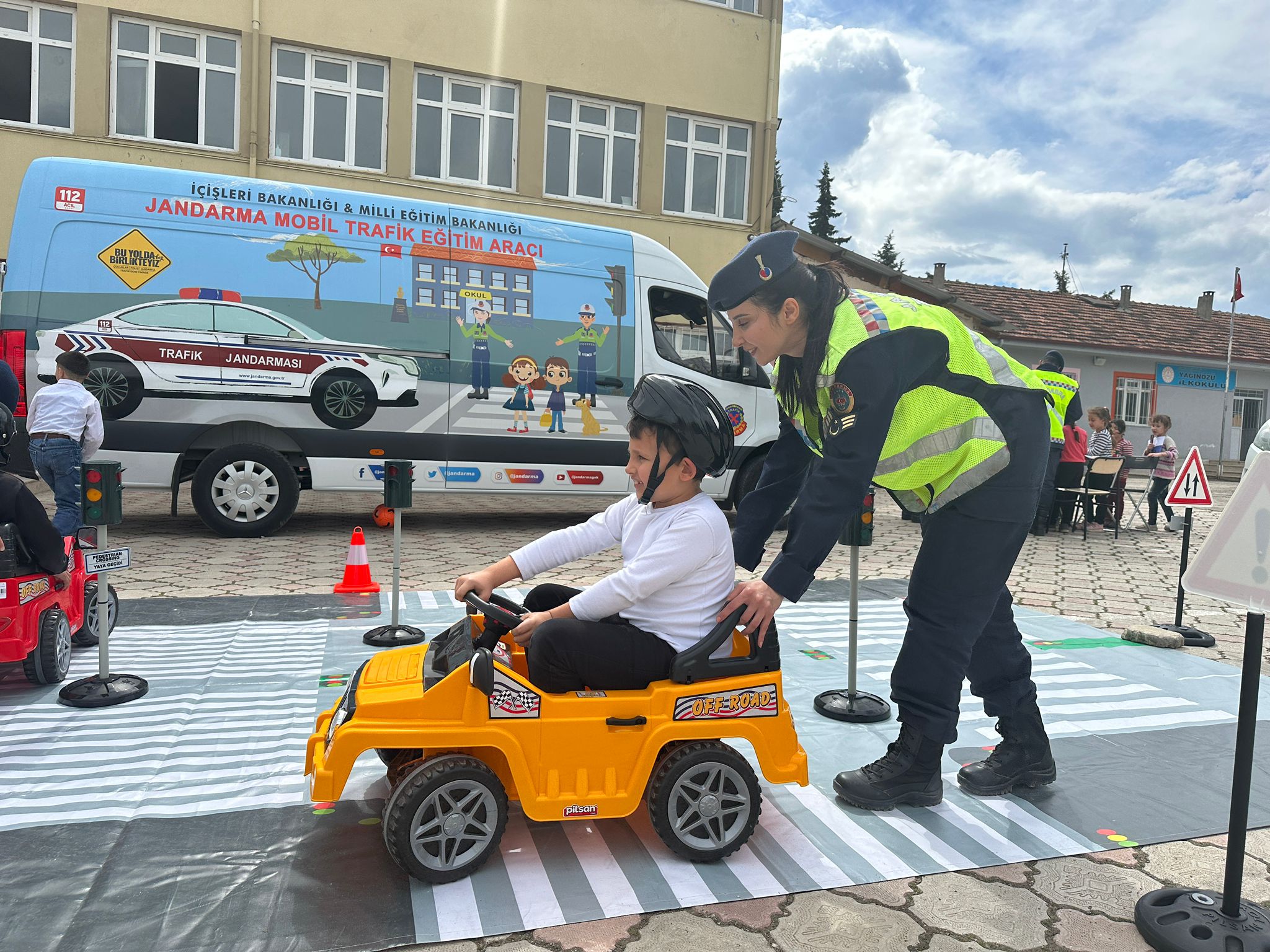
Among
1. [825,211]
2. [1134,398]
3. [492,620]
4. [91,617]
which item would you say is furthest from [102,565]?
[825,211]

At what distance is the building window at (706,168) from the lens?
1553cm

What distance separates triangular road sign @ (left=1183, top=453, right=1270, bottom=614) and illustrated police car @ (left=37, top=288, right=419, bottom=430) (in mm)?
7148

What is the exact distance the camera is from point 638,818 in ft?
9.03

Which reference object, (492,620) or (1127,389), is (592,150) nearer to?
(492,620)

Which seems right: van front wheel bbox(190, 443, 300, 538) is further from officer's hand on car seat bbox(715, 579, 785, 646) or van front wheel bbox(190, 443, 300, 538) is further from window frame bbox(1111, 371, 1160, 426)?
window frame bbox(1111, 371, 1160, 426)

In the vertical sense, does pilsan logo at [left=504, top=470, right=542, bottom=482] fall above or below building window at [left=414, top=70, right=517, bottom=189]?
below

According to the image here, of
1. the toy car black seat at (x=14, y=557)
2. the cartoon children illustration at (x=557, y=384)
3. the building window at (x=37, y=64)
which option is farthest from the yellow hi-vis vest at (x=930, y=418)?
the building window at (x=37, y=64)

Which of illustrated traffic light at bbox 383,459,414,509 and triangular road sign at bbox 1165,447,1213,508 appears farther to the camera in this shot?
triangular road sign at bbox 1165,447,1213,508

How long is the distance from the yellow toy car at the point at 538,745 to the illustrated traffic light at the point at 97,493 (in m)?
1.64

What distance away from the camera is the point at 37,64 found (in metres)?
12.5

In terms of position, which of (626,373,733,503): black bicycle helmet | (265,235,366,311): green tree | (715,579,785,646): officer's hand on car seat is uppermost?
(265,235,366,311): green tree

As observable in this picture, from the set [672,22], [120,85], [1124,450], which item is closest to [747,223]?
[672,22]

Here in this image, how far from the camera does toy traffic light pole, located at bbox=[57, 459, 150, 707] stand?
358 centimetres

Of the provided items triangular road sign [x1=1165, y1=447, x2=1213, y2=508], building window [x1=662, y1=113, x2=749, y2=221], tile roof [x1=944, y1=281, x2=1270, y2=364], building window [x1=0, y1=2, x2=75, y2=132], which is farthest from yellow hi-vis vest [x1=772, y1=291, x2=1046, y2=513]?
tile roof [x1=944, y1=281, x2=1270, y2=364]
